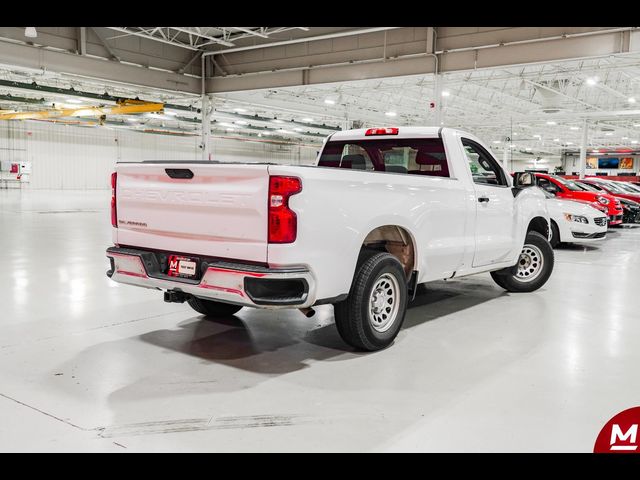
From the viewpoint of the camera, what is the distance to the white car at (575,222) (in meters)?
10.9

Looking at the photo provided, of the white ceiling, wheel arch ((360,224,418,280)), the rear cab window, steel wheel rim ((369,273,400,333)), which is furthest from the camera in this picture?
the white ceiling

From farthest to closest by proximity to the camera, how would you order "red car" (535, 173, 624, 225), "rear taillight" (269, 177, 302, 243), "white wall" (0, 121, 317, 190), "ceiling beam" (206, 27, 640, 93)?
1. "white wall" (0, 121, 317, 190)
2. "ceiling beam" (206, 27, 640, 93)
3. "red car" (535, 173, 624, 225)
4. "rear taillight" (269, 177, 302, 243)

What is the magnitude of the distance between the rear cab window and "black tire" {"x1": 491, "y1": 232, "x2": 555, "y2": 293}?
2020mm

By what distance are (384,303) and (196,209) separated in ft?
5.38

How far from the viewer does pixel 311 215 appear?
12.3 feet

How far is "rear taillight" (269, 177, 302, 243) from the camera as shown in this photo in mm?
3635

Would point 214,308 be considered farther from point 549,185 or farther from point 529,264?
point 549,185

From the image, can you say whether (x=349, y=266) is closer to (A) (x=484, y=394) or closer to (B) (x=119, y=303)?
(A) (x=484, y=394)

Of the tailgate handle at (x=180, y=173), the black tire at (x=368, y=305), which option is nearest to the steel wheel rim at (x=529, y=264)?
the black tire at (x=368, y=305)

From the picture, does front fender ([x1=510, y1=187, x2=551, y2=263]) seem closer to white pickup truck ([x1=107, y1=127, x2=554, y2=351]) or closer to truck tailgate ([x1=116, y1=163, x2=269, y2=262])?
white pickup truck ([x1=107, y1=127, x2=554, y2=351])

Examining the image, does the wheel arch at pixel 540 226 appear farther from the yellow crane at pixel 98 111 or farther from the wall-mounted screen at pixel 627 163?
the wall-mounted screen at pixel 627 163

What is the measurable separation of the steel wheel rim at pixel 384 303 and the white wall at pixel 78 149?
104 feet

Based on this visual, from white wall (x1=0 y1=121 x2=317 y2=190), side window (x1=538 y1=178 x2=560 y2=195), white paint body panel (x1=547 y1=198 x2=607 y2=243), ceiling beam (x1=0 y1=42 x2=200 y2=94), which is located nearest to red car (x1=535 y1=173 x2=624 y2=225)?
side window (x1=538 y1=178 x2=560 y2=195)

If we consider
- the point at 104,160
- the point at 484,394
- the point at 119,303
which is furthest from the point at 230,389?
the point at 104,160
